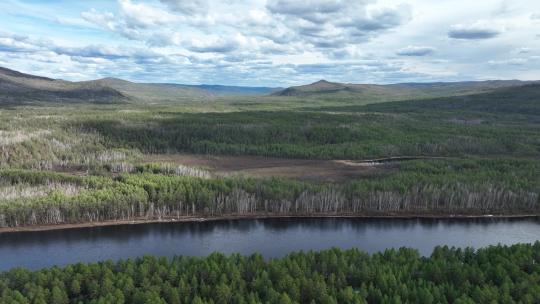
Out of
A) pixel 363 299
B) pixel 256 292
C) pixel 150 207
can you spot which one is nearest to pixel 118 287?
pixel 256 292

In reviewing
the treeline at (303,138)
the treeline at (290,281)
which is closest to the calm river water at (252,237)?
the treeline at (290,281)

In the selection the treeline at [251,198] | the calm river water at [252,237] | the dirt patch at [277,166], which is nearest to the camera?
the calm river water at [252,237]

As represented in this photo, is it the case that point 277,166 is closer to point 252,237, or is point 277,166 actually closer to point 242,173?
point 242,173

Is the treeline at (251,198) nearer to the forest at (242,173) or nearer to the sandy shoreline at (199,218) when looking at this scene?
the forest at (242,173)

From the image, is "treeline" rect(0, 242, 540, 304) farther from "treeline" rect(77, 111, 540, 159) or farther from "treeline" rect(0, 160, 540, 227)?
"treeline" rect(77, 111, 540, 159)

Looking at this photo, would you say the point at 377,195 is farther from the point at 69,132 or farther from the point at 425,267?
the point at 69,132

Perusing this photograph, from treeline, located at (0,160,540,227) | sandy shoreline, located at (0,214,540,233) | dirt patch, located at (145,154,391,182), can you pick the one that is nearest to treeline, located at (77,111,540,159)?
dirt patch, located at (145,154,391,182)

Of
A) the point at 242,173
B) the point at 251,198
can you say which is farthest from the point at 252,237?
the point at 242,173
